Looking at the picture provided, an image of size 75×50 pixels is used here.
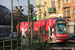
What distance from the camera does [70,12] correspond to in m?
44.4

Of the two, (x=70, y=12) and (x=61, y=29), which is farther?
(x=70, y=12)

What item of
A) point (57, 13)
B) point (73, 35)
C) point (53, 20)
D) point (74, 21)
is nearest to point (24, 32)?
point (73, 35)

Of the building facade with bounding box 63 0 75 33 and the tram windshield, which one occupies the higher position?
the building facade with bounding box 63 0 75 33

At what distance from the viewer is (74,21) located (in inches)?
1745

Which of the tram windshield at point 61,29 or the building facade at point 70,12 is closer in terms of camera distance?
the tram windshield at point 61,29

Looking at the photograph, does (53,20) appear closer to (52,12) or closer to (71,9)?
(71,9)

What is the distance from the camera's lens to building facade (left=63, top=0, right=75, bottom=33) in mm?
44200

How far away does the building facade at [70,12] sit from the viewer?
4420 centimetres

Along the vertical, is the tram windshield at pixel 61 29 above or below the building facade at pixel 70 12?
below

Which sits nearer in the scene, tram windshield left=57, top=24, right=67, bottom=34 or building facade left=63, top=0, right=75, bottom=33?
tram windshield left=57, top=24, right=67, bottom=34

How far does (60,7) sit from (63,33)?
27708 mm

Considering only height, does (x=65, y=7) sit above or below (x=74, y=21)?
above

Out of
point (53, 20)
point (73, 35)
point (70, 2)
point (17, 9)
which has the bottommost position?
point (73, 35)

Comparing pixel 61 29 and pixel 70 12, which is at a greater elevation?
pixel 70 12
